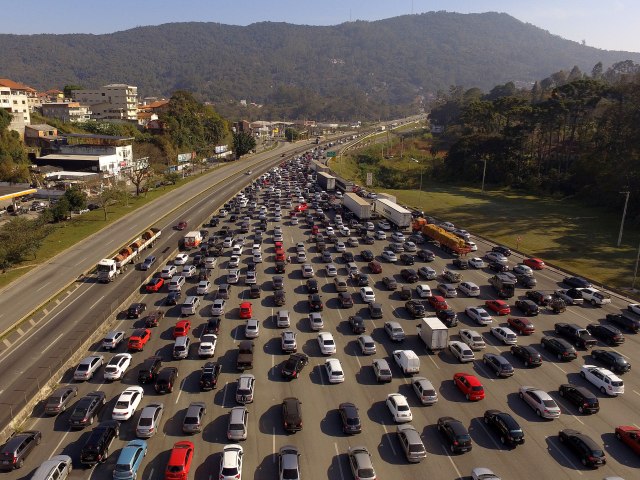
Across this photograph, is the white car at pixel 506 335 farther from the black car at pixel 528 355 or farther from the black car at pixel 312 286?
the black car at pixel 312 286

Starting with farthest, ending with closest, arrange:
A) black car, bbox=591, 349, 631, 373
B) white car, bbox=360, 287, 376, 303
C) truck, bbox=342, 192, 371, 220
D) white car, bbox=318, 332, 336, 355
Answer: truck, bbox=342, 192, 371, 220 → white car, bbox=360, 287, 376, 303 → white car, bbox=318, 332, 336, 355 → black car, bbox=591, 349, 631, 373

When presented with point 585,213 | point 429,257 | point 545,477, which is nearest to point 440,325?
point 545,477

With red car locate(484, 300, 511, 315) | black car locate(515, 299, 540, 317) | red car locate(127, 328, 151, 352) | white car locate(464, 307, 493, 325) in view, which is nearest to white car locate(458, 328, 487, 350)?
white car locate(464, 307, 493, 325)

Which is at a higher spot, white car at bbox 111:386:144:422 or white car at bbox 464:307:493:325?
white car at bbox 464:307:493:325

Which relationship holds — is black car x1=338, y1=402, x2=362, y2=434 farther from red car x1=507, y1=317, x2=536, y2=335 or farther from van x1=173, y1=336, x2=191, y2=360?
red car x1=507, y1=317, x2=536, y2=335

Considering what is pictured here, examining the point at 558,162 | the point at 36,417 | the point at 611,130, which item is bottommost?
the point at 36,417

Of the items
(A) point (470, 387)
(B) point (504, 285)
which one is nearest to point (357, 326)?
(A) point (470, 387)

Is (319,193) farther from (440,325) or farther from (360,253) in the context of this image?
(440,325)

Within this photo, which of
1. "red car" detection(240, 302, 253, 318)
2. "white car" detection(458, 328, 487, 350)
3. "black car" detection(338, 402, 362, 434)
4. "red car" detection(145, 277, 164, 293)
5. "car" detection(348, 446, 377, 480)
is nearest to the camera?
"car" detection(348, 446, 377, 480)

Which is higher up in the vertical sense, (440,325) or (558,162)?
(558,162)
